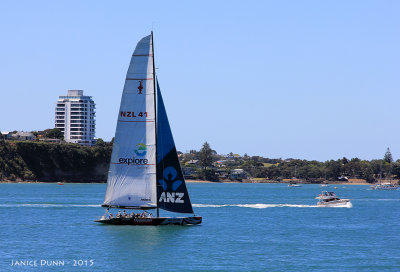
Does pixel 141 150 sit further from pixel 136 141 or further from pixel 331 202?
pixel 331 202

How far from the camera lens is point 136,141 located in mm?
58250

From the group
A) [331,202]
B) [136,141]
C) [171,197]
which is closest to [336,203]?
[331,202]

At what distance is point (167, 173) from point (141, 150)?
3.22 metres

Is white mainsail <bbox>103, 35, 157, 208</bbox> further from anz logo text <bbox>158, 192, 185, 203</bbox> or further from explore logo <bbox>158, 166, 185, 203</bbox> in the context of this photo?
explore logo <bbox>158, 166, 185, 203</bbox>

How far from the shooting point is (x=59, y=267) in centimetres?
4356

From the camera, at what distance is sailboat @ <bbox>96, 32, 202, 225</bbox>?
5762cm

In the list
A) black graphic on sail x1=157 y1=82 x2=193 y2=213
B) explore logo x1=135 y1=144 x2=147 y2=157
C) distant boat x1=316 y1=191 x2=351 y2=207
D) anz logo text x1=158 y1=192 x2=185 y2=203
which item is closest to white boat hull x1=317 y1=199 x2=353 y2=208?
distant boat x1=316 y1=191 x2=351 y2=207

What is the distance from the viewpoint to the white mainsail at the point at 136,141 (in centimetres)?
5759

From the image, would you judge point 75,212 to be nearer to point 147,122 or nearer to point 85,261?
point 147,122

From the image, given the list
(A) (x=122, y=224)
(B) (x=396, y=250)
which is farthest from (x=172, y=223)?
(B) (x=396, y=250)

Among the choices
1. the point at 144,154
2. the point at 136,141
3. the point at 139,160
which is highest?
the point at 136,141

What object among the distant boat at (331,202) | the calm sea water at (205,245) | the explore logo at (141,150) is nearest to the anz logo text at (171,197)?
the calm sea water at (205,245)

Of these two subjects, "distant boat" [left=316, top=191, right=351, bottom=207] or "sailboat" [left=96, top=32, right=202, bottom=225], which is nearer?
"sailboat" [left=96, top=32, right=202, bottom=225]

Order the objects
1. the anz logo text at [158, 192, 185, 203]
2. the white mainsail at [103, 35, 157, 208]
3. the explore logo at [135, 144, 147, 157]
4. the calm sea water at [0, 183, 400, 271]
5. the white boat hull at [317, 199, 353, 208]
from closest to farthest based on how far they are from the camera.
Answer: the calm sea water at [0, 183, 400, 271]
the white mainsail at [103, 35, 157, 208]
the explore logo at [135, 144, 147, 157]
the anz logo text at [158, 192, 185, 203]
the white boat hull at [317, 199, 353, 208]
